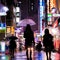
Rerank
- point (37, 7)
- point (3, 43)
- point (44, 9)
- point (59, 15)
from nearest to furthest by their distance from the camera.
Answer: point (3, 43) → point (59, 15) → point (44, 9) → point (37, 7)

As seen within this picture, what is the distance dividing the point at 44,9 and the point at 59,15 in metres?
3.18

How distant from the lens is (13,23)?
2672 cm

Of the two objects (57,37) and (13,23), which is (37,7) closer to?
(13,23)

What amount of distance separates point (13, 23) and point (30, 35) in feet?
55.3

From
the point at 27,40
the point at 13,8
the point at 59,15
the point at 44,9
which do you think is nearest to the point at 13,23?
the point at 13,8

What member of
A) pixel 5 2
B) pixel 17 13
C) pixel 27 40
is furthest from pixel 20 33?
pixel 27 40

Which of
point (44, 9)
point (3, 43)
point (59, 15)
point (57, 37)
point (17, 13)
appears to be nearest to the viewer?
point (3, 43)

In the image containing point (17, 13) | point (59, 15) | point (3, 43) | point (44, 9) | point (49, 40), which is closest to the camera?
point (49, 40)

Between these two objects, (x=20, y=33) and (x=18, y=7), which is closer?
(x=20, y=33)

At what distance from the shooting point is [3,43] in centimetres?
1748

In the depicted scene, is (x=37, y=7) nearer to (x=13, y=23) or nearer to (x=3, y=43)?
(x=13, y=23)

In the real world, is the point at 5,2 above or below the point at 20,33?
above

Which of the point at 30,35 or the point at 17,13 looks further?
the point at 17,13

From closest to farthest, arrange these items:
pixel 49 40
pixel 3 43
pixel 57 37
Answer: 1. pixel 49 40
2. pixel 3 43
3. pixel 57 37
